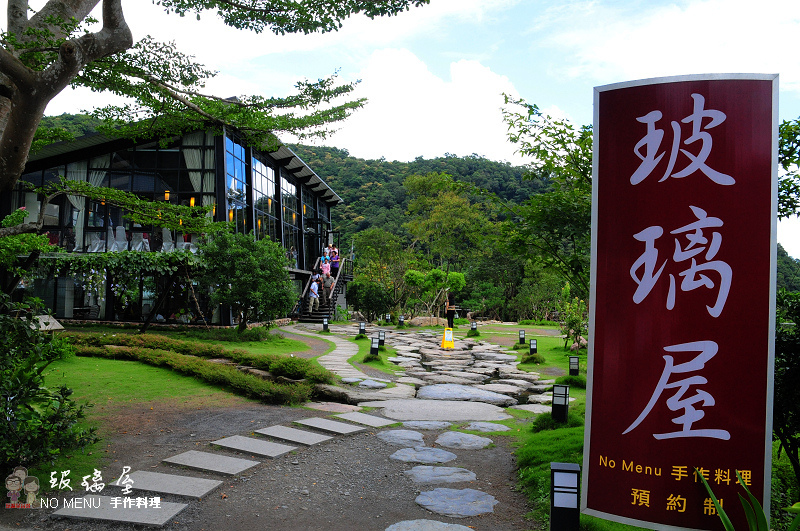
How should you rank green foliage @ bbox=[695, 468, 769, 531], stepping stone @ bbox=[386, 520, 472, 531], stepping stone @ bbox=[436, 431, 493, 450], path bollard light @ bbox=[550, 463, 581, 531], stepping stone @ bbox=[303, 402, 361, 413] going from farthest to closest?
1. stepping stone @ bbox=[303, 402, 361, 413]
2. stepping stone @ bbox=[436, 431, 493, 450]
3. stepping stone @ bbox=[386, 520, 472, 531]
4. path bollard light @ bbox=[550, 463, 581, 531]
5. green foliage @ bbox=[695, 468, 769, 531]

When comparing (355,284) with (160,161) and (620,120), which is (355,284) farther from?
(620,120)

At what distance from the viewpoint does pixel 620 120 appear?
2.96 m

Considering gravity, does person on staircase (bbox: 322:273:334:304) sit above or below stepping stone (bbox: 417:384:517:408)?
above

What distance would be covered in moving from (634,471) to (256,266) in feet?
43.5

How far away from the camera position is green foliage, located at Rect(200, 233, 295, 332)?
14.7 m

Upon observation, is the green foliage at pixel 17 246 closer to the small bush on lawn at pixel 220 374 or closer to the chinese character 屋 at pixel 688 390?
the small bush on lawn at pixel 220 374

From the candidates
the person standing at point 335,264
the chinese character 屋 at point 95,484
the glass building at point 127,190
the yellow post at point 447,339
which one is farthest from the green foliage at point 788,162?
the person standing at point 335,264

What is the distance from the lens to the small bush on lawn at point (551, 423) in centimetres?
567

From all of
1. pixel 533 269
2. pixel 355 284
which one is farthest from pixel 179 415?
pixel 533 269

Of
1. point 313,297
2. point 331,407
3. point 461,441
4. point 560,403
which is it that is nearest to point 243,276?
point 331,407

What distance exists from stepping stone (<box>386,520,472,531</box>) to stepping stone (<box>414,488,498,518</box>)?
0.68 feet

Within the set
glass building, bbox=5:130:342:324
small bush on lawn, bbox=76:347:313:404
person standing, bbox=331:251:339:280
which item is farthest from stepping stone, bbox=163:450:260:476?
person standing, bbox=331:251:339:280

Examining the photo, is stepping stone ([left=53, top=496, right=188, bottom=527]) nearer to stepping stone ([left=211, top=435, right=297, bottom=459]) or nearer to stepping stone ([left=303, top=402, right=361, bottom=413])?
stepping stone ([left=211, top=435, right=297, bottom=459])

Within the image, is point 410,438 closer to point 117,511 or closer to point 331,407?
point 331,407
